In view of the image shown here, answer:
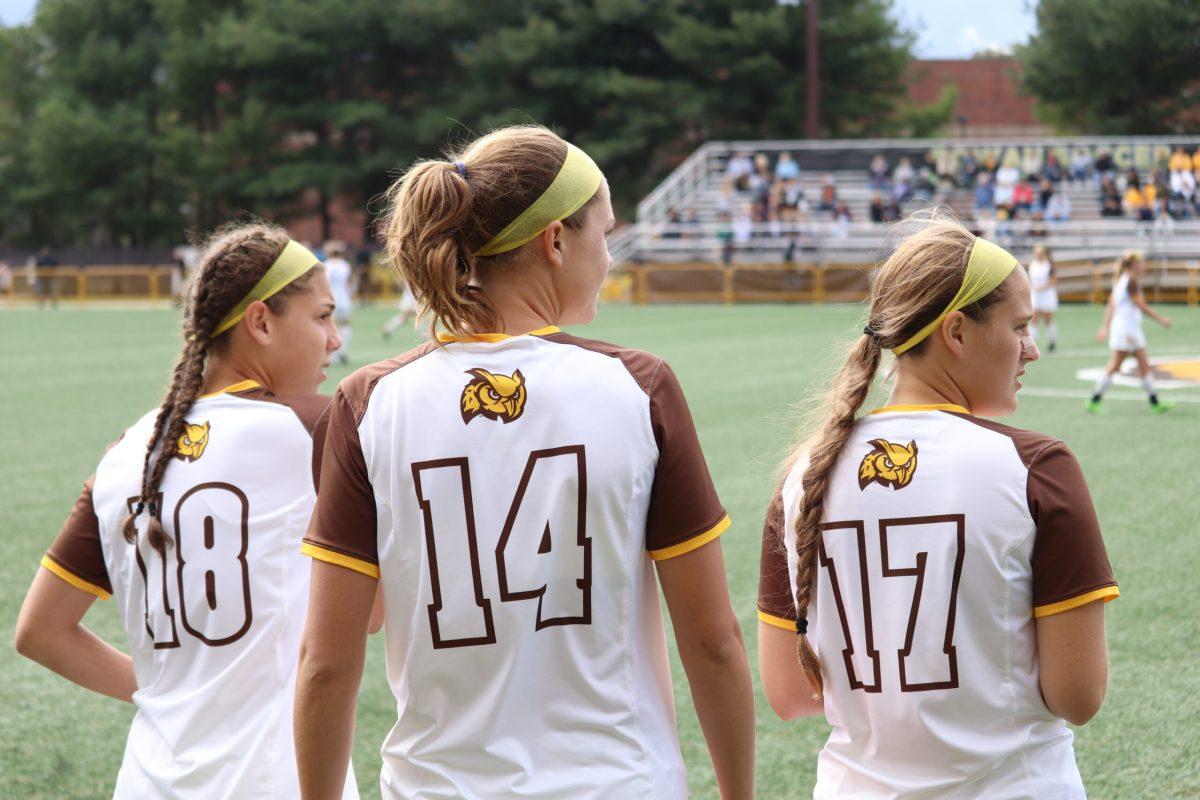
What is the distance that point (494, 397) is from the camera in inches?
78.2

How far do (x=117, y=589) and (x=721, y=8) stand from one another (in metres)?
49.7

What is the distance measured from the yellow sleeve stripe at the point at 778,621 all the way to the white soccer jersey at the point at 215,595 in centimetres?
83

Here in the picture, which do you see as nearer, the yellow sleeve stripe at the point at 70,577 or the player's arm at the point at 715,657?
the player's arm at the point at 715,657

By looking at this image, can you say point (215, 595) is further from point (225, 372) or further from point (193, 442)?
point (225, 372)

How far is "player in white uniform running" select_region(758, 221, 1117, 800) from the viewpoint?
84.1 inches

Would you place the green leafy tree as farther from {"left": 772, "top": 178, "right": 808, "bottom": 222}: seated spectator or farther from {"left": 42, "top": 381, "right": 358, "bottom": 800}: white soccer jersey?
{"left": 42, "top": 381, "right": 358, "bottom": 800}: white soccer jersey

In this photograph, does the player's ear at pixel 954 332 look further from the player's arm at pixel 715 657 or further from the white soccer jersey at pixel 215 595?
the white soccer jersey at pixel 215 595

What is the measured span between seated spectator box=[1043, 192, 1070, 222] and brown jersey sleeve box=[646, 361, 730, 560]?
3562cm

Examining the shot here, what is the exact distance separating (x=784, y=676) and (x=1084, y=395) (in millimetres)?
13096

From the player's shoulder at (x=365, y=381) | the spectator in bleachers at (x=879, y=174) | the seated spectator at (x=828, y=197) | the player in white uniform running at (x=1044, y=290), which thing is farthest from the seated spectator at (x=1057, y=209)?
the player's shoulder at (x=365, y=381)

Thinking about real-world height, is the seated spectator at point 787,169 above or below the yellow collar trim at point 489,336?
above

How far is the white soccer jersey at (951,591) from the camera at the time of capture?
2.13 meters

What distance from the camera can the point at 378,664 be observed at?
5762 millimetres

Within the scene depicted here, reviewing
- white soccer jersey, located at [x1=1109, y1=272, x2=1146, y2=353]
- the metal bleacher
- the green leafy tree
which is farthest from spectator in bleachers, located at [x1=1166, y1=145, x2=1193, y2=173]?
white soccer jersey, located at [x1=1109, y1=272, x2=1146, y2=353]
